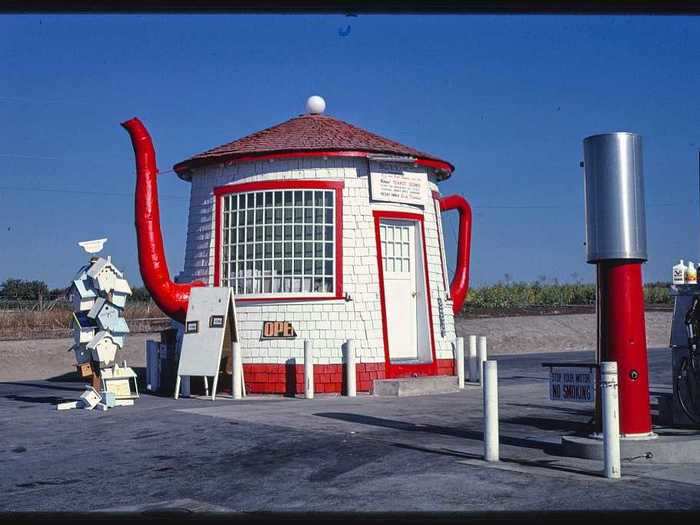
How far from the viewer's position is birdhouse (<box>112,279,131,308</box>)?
51.1 ft

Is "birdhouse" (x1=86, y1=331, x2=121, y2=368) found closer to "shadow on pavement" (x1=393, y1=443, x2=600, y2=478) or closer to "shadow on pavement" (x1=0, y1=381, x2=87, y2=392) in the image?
"shadow on pavement" (x1=0, y1=381, x2=87, y2=392)

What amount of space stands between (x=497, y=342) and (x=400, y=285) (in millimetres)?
20384

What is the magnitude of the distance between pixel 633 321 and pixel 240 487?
4.43 meters

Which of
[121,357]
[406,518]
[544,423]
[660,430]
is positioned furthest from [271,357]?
[121,357]

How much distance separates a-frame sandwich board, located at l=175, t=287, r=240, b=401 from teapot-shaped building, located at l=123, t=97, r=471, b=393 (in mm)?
448

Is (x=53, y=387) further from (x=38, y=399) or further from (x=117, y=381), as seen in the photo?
(x=117, y=381)

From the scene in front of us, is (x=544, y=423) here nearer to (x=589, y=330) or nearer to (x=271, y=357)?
(x=271, y=357)

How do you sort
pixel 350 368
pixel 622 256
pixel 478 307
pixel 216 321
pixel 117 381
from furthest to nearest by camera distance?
pixel 478 307
pixel 216 321
pixel 350 368
pixel 117 381
pixel 622 256

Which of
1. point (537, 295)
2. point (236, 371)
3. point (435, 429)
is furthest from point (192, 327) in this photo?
point (537, 295)

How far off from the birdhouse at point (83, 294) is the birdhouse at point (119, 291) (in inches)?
13.4

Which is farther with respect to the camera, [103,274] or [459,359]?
[459,359]

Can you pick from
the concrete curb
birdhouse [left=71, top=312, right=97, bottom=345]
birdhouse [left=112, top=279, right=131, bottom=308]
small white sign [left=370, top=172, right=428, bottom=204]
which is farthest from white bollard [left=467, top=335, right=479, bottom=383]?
the concrete curb

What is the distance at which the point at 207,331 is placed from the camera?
675 inches

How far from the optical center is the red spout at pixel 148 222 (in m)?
17.5
